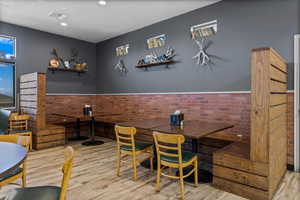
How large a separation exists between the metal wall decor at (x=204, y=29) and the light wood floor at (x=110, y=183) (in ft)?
9.63

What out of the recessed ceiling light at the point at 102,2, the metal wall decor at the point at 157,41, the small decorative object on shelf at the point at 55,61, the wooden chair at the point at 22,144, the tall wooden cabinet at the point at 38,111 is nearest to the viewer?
the wooden chair at the point at 22,144

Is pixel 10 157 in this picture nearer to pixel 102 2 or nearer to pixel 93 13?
pixel 102 2

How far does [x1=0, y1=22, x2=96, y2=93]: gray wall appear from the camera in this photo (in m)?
4.97

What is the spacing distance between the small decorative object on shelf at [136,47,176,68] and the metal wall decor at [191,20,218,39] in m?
0.65

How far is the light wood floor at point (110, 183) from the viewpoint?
7.66 feet

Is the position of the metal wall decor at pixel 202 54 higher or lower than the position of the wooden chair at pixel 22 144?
higher

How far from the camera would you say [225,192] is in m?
2.41

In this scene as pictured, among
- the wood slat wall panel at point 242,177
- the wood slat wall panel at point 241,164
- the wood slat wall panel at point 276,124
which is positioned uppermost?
the wood slat wall panel at point 276,124

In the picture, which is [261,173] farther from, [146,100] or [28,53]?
[28,53]

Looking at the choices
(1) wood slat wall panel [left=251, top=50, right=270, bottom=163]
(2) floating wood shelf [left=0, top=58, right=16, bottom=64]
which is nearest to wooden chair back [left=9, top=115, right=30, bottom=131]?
(2) floating wood shelf [left=0, top=58, right=16, bottom=64]

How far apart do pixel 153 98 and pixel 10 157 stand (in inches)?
143

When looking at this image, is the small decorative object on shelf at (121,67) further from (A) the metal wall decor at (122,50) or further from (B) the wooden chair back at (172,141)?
(B) the wooden chair back at (172,141)

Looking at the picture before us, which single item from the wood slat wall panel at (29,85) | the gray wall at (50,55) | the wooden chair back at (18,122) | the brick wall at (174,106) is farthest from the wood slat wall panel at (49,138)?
the gray wall at (50,55)

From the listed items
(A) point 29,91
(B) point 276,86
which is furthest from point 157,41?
(A) point 29,91
